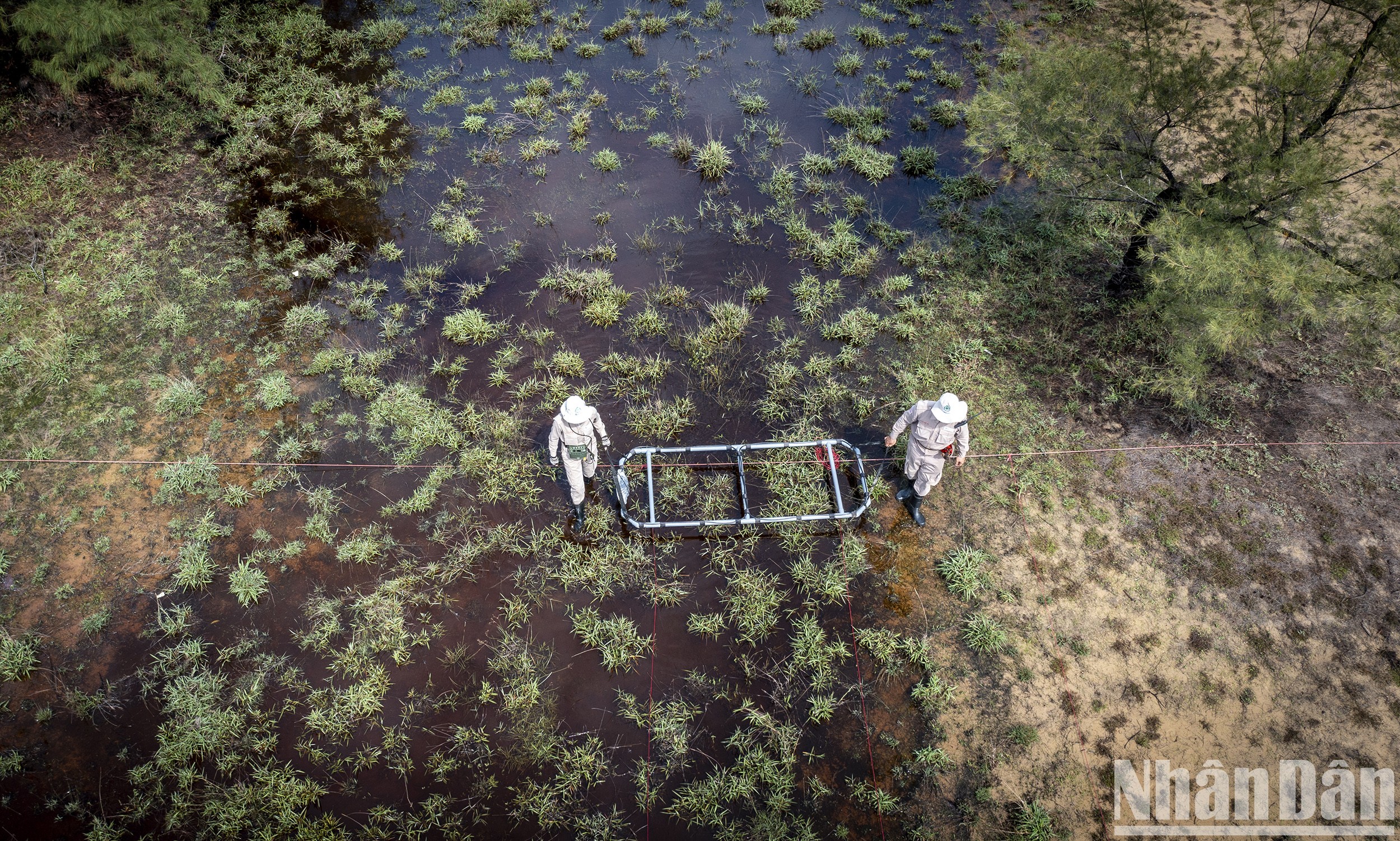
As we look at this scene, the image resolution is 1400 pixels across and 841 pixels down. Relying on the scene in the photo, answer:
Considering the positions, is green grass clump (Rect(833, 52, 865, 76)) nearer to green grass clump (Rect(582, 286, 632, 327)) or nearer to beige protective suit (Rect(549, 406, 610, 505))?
green grass clump (Rect(582, 286, 632, 327))

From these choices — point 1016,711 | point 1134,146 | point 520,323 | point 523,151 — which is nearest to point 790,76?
point 523,151

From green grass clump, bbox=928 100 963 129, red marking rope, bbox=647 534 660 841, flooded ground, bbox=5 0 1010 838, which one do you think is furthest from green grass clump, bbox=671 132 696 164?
red marking rope, bbox=647 534 660 841

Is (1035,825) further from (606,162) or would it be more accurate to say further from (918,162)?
(606,162)

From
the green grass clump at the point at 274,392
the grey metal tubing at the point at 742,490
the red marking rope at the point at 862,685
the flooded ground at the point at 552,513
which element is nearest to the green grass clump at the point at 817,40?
the flooded ground at the point at 552,513

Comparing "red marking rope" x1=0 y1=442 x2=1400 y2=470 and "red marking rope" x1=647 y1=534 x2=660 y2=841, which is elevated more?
"red marking rope" x1=0 y1=442 x2=1400 y2=470

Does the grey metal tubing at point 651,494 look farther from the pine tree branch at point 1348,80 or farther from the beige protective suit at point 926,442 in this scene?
the pine tree branch at point 1348,80

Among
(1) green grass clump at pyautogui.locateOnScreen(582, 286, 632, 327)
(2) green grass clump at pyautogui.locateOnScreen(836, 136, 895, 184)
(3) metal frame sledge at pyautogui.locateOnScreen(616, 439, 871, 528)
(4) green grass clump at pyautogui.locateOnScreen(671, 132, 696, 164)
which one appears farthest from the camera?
(4) green grass clump at pyautogui.locateOnScreen(671, 132, 696, 164)
